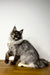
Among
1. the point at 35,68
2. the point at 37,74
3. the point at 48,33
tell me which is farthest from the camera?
the point at 48,33

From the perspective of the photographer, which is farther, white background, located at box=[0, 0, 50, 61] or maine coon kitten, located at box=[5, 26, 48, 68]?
white background, located at box=[0, 0, 50, 61]

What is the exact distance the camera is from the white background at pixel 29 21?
1850mm

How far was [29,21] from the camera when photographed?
6.12 ft

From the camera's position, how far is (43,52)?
1.86 meters

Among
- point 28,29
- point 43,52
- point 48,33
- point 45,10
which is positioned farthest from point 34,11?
point 43,52

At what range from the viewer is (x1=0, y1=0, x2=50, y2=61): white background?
6.07ft

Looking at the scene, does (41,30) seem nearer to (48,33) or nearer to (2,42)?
(48,33)

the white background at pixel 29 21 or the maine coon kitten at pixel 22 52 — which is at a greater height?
the white background at pixel 29 21

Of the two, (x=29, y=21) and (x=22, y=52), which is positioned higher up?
(x=29, y=21)

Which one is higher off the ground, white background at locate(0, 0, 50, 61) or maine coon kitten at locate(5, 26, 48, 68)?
white background at locate(0, 0, 50, 61)

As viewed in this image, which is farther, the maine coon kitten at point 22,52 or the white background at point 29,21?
the white background at point 29,21

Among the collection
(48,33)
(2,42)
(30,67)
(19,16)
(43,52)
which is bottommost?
(30,67)

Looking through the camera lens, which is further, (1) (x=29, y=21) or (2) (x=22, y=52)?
(1) (x=29, y=21)

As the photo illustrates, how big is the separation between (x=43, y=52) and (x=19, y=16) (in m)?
0.71
